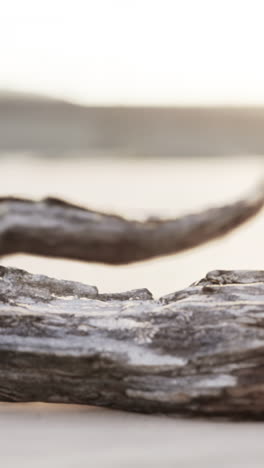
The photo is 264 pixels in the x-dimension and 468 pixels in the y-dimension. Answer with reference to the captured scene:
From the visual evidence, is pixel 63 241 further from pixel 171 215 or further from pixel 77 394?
pixel 77 394

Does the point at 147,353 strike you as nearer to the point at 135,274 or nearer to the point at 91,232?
the point at 91,232

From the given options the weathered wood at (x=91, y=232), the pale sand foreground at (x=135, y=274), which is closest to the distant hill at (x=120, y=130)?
the pale sand foreground at (x=135, y=274)

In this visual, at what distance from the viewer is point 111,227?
1.60 meters

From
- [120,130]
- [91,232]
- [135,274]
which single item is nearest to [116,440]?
[91,232]

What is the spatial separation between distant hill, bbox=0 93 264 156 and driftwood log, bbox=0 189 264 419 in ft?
19.2

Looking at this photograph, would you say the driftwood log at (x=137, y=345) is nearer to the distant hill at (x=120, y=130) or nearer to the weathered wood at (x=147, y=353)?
the weathered wood at (x=147, y=353)

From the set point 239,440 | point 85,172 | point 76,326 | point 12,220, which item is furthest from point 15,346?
point 85,172

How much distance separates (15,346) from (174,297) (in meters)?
0.27

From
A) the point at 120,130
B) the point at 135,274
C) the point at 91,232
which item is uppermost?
the point at 120,130

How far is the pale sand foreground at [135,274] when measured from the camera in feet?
2.85

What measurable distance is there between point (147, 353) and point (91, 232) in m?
0.60

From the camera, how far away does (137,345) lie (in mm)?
1053

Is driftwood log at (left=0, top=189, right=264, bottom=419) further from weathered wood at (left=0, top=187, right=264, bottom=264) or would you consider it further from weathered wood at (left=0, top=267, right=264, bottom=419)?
weathered wood at (left=0, top=187, right=264, bottom=264)

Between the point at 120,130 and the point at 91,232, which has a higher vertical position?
the point at 120,130
